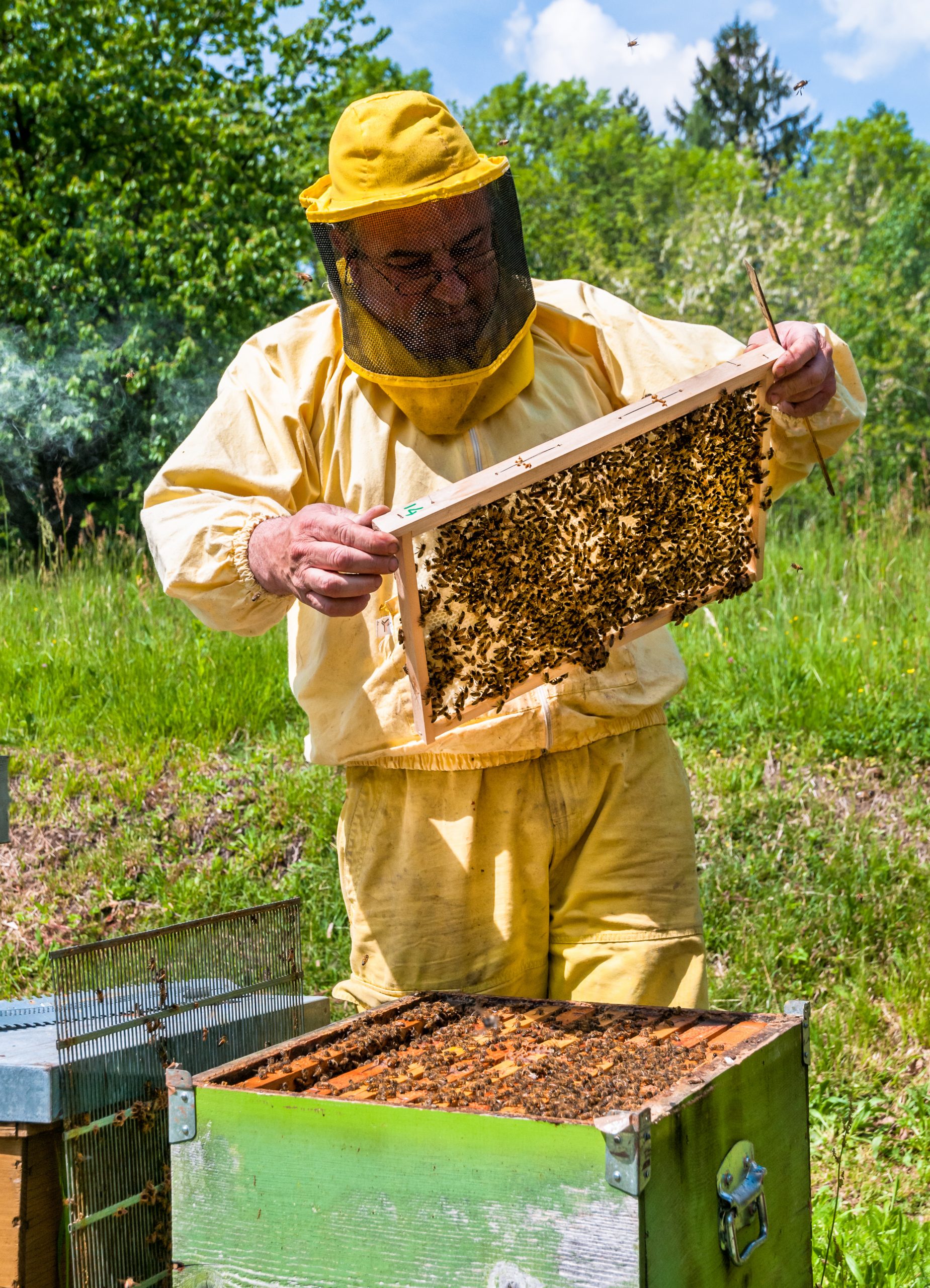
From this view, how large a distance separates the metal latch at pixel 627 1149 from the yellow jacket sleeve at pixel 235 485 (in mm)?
1166

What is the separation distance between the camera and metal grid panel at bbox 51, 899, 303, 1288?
1.90 metres

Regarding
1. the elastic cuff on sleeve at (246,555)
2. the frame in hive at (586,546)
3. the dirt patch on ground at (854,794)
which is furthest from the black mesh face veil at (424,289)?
the dirt patch on ground at (854,794)

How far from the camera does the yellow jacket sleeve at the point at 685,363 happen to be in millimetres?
2473

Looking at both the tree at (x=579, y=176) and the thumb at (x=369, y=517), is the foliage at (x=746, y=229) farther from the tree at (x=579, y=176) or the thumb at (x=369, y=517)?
the thumb at (x=369, y=517)

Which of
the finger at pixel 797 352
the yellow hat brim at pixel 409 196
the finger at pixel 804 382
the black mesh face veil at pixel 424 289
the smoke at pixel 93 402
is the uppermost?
the smoke at pixel 93 402

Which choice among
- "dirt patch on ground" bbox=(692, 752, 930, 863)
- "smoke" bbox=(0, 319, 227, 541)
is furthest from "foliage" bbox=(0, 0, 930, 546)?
"dirt patch on ground" bbox=(692, 752, 930, 863)

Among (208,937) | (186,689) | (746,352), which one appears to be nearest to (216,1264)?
(208,937)

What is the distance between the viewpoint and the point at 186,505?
2.30m

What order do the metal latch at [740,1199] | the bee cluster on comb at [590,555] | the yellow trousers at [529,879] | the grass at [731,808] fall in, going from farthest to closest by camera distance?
the grass at [731,808] → the yellow trousers at [529,879] → the bee cluster on comb at [590,555] → the metal latch at [740,1199]

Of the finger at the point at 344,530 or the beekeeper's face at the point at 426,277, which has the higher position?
the beekeeper's face at the point at 426,277

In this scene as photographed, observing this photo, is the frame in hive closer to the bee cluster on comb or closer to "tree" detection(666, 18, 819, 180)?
the bee cluster on comb

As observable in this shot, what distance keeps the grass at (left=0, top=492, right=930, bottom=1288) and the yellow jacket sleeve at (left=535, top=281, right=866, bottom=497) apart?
6.21 ft

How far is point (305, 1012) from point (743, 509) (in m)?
1.37

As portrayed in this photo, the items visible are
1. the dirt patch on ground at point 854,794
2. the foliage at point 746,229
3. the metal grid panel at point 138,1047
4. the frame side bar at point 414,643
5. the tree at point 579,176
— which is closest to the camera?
the metal grid panel at point 138,1047
